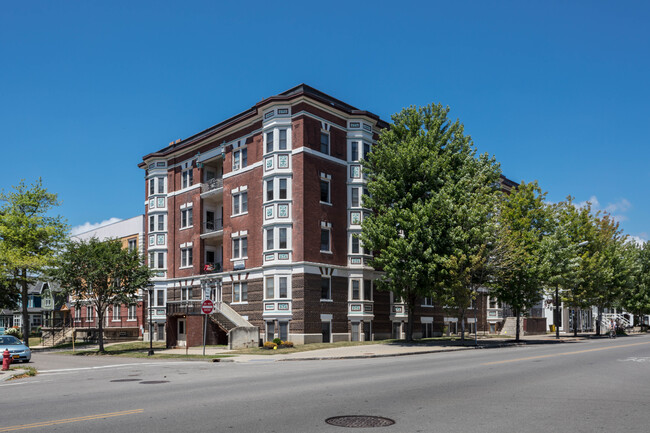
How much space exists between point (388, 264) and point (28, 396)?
24497mm

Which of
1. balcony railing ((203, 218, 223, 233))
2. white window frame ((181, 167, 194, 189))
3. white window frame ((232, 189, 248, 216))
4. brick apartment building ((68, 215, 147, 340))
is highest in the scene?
white window frame ((181, 167, 194, 189))

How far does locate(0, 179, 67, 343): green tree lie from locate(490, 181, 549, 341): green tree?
115 feet

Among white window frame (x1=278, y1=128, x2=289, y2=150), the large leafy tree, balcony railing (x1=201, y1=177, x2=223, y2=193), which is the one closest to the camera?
the large leafy tree

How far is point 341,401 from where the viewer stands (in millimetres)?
11414

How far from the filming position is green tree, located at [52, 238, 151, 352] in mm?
37844

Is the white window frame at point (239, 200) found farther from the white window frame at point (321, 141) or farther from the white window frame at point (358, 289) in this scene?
the white window frame at point (358, 289)

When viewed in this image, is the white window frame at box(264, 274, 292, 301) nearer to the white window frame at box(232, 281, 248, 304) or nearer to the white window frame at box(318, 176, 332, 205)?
the white window frame at box(232, 281, 248, 304)

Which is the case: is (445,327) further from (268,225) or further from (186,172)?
(186,172)

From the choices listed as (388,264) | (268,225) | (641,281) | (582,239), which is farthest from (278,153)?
(641,281)

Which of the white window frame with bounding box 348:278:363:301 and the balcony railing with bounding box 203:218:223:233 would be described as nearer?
the white window frame with bounding box 348:278:363:301

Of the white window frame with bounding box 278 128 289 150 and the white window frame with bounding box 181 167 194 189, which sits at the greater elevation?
the white window frame with bounding box 278 128 289 150

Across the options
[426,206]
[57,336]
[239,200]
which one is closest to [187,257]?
[239,200]

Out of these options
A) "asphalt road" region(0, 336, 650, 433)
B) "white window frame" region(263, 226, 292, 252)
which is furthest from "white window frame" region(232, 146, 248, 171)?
"asphalt road" region(0, 336, 650, 433)

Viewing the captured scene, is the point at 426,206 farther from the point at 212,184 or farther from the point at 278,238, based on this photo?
the point at 212,184
